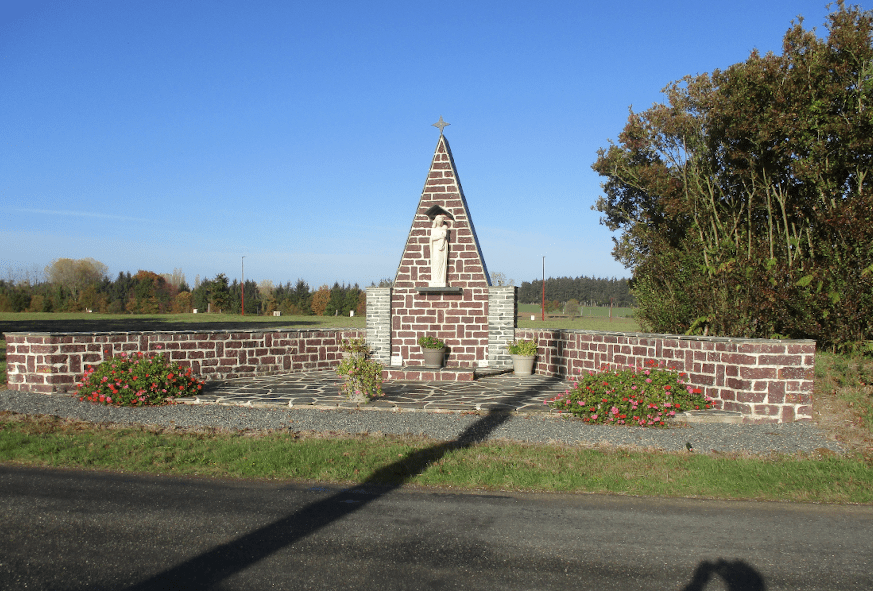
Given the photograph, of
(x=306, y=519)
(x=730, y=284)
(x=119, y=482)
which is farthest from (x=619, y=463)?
(x=730, y=284)

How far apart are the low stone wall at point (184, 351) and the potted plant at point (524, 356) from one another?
4.36m

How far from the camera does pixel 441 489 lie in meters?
5.84

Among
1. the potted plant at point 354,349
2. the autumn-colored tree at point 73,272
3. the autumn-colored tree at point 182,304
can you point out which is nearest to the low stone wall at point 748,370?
the potted plant at point 354,349

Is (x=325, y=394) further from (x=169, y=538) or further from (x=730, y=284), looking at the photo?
(x=730, y=284)

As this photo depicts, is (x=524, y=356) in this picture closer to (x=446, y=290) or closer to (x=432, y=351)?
(x=432, y=351)

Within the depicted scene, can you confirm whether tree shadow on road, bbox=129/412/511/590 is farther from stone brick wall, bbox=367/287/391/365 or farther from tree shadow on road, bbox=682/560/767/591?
stone brick wall, bbox=367/287/391/365

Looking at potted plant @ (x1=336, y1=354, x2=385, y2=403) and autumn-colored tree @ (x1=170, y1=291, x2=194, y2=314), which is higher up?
autumn-colored tree @ (x1=170, y1=291, x2=194, y2=314)

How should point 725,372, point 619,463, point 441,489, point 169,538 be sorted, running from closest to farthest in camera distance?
point 169,538 → point 441,489 → point 619,463 → point 725,372

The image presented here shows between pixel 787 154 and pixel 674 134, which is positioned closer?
pixel 787 154

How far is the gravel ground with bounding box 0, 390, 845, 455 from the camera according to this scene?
7.72m

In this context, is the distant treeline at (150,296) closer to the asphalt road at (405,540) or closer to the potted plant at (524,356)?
the potted plant at (524,356)

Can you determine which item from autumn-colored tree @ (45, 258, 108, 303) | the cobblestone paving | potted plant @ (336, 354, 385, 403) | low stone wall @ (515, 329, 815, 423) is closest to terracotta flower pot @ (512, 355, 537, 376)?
the cobblestone paving

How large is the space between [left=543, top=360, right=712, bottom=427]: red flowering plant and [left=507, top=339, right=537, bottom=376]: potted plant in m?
5.05

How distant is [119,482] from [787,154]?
57.0ft
